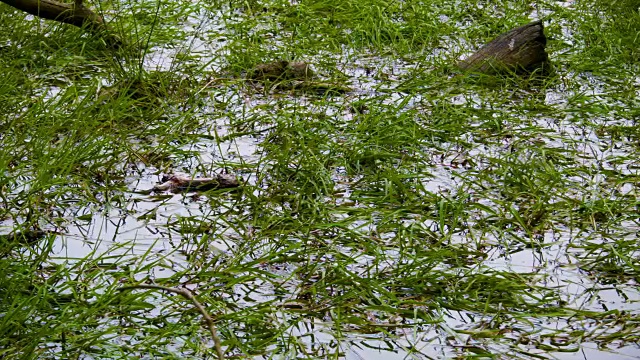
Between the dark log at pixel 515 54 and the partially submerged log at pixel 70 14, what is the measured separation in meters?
1.89

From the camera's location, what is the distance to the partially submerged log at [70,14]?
15.9 feet

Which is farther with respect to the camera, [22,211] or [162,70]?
[162,70]

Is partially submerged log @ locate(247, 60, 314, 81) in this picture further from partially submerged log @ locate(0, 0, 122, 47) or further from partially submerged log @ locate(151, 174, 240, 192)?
partially submerged log @ locate(151, 174, 240, 192)

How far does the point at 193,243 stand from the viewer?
326cm

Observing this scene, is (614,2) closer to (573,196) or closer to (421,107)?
(421,107)

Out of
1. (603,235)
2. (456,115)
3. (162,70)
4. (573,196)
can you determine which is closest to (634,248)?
(603,235)

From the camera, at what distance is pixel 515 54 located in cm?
509

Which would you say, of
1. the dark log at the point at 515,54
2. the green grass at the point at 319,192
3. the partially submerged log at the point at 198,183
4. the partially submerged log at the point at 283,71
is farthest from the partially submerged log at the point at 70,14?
the dark log at the point at 515,54

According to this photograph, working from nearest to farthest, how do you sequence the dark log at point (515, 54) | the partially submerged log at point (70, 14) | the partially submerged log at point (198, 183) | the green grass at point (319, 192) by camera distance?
the green grass at point (319, 192)
the partially submerged log at point (198, 183)
the partially submerged log at point (70, 14)
the dark log at point (515, 54)

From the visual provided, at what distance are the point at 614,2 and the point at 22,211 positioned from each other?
168 inches

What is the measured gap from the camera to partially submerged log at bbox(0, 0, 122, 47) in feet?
15.9

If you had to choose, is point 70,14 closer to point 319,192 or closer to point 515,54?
point 319,192

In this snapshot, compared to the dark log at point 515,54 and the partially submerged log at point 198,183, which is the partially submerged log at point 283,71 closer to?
the dark log at point 515,54

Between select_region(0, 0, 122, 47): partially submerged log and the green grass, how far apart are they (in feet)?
0.22
